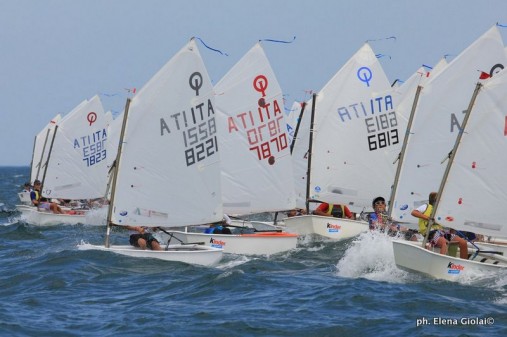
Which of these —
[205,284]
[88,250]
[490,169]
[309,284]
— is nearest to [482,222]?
[490,169]

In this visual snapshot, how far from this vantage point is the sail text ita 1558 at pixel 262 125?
93.1 feet

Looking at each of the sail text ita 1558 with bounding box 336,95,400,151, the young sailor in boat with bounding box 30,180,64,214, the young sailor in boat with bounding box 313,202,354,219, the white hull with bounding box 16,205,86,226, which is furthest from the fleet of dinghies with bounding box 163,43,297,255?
the young sailor in boat with bounding box 30,180,64,214

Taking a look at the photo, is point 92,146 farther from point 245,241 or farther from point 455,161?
point 455,161

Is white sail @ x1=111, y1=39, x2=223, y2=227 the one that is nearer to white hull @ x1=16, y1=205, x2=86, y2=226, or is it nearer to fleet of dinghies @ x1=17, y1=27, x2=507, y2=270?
fleet of dinghies @ x1=17, y1=27, x2=507, y2=270

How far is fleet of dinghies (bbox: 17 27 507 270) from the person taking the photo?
63.8 ft

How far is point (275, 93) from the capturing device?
2856cm

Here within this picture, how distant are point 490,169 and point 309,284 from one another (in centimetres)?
407

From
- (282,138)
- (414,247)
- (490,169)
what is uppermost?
(282,138)

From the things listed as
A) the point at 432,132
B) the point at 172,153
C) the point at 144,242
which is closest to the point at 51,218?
the point at 172,153

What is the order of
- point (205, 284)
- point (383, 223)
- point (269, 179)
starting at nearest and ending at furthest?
point (205, 284)
point (383, 223)
point (269, 179)

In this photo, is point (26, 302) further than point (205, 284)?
No

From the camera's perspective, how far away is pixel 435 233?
20109 mm

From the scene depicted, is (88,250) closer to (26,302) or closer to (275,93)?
(26,302)

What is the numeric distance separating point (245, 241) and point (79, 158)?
18.0m
